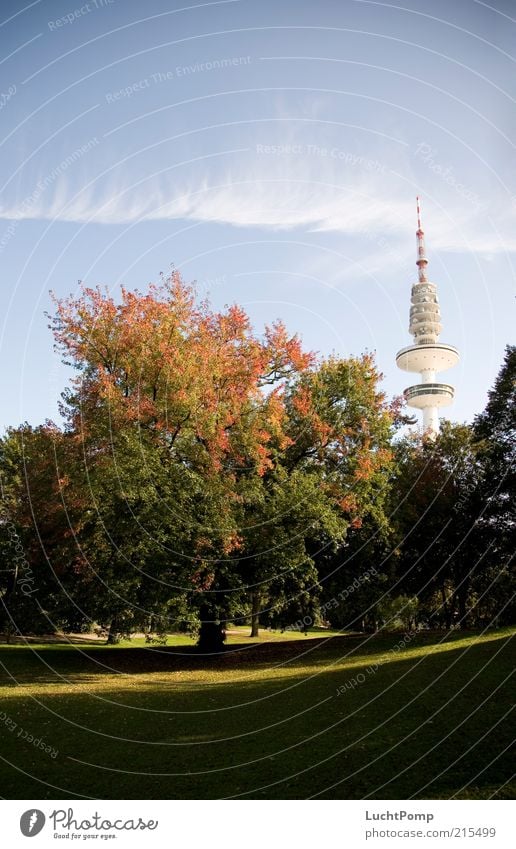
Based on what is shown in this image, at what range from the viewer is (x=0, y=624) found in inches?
1896

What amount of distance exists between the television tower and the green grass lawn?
291ft

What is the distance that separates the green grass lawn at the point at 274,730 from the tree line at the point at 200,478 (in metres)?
4.52

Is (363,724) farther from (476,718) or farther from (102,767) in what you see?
(102,767)

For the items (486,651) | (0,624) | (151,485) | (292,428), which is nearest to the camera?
(486,651)

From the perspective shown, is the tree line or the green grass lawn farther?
the tree line

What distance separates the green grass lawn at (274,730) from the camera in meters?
11.8

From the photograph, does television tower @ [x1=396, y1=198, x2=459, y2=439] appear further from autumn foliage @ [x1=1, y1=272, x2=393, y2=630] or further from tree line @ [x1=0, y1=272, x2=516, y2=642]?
autumn foliage @ [x1=1, y1=272, x2=393, y2=630]

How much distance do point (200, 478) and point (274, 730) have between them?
49.4ft

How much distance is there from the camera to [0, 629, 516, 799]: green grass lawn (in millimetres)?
11797

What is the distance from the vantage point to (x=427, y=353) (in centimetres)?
11288

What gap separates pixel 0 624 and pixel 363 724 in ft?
131

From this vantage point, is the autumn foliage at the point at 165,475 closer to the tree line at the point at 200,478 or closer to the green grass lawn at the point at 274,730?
the tree line at the point at 200,478

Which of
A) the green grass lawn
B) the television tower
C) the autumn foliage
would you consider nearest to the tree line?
the autumn foliage

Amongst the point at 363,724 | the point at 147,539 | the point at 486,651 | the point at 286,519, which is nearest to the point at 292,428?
the point at 286,519
